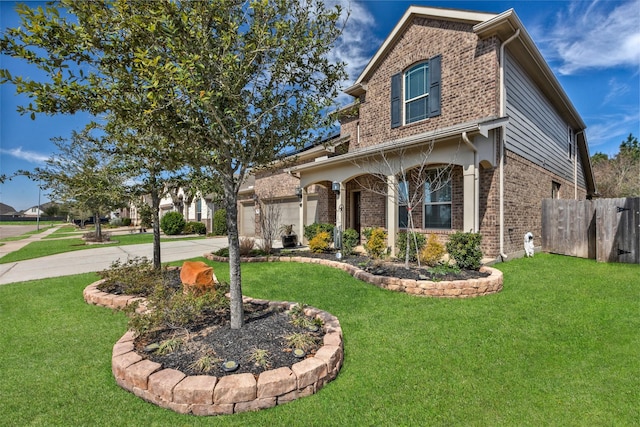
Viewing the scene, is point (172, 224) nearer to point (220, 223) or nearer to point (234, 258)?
point (220, 223)

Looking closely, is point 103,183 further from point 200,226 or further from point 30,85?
point 200,226

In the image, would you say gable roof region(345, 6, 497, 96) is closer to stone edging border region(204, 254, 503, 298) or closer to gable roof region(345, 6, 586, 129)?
gable roof region(345, 6, 586, 129)

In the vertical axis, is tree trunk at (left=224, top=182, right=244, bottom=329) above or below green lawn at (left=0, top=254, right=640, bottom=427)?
above

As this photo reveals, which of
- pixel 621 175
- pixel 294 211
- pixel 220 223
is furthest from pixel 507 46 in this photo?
pixel 621 175

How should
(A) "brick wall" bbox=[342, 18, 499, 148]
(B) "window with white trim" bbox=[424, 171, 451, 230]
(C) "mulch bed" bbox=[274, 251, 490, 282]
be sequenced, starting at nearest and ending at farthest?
(C) "mulch bed" bbox=[274, 251, 490, 282], (A) "brick wall" bbox=[342, 18, 499, 148], (B) "window with white trim" bbox=[424, 171, 451, 230]

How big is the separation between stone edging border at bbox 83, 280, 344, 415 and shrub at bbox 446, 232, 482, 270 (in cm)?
469

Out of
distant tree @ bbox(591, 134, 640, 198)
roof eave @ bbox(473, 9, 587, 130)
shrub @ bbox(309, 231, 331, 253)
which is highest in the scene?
roof eave @ bbox(473, 9, 587, 130)

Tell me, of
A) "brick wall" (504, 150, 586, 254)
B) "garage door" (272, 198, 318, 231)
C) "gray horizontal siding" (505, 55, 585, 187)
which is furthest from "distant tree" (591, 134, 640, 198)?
"garage door" (272, 198, 318, 231)

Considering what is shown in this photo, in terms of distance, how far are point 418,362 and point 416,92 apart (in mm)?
9139

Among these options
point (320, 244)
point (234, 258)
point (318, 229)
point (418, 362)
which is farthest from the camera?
point (318, 229)

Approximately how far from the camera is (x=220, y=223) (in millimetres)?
19781

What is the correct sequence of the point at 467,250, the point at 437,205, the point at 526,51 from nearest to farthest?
the point at 467,250, the point at 526,51, the point at 437,205

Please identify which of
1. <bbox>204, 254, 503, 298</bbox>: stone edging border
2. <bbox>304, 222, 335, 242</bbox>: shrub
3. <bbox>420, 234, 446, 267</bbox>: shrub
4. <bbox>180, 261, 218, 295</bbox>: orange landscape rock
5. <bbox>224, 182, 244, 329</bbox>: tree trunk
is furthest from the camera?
<bbox>304, 222, 335, 242</bbox>: shrub

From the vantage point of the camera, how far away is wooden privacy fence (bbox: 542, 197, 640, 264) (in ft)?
25.4
